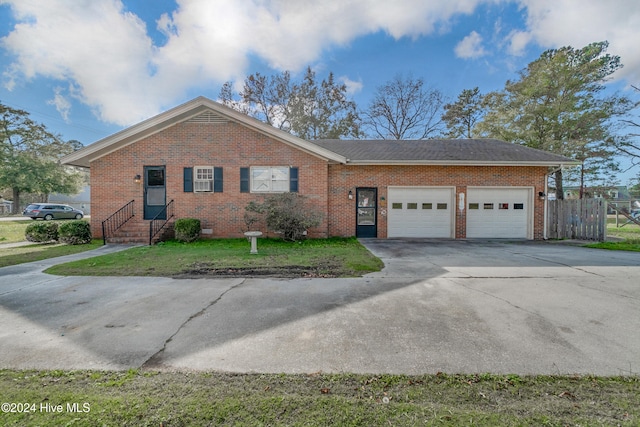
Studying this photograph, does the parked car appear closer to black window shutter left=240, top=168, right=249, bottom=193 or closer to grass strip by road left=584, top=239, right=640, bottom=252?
black window shutter left=240, top=168, right=249, bottom=193

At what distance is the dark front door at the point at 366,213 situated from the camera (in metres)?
11.8

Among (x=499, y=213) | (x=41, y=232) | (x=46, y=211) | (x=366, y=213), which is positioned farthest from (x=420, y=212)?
(x=46, y=211)

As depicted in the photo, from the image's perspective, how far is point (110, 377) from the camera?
2338mm

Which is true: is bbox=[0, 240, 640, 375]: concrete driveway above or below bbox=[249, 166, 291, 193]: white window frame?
below

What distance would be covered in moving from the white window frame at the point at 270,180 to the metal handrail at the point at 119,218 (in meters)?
5.03

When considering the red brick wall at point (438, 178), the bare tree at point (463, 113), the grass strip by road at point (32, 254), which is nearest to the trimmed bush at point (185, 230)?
the grass strip by road at point (32, 254)

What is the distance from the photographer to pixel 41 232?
34.5 ft

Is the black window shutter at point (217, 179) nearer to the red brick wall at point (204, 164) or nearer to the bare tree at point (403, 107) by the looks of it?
the red brick wall at point (204, 164)

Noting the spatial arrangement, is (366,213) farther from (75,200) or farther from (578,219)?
(75,200)

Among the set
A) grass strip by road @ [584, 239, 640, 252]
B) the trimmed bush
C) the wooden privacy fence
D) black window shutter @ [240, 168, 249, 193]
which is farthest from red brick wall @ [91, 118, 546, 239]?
the wooden privacy fence

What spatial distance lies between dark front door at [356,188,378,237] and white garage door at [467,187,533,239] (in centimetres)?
403

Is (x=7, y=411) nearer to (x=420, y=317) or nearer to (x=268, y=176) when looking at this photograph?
(x=420, y=317)

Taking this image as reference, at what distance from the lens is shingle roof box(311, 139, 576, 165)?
1134cm

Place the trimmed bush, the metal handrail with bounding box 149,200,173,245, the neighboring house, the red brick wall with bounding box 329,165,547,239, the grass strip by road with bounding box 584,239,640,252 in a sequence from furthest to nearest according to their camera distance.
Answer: the neighboring house
the red brick wall with bounding box 329,165,547,239
the metal handrail with bounding box 149,200,173,245
the trimmed bush
the grass strip by road with bounding box 584,239,640,252
